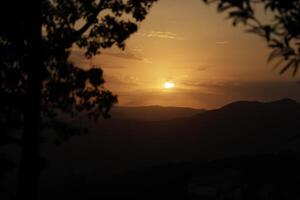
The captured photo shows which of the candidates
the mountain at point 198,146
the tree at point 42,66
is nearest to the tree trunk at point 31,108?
the tree at point 42,66

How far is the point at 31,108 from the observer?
58.0ft

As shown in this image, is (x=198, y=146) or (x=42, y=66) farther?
(x=198, y=146)

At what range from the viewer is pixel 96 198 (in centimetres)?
2377

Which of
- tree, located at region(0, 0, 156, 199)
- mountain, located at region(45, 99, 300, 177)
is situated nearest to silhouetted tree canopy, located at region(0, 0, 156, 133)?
tree, located at region(0, 0, 156, 199)

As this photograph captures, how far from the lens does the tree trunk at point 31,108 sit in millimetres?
17594

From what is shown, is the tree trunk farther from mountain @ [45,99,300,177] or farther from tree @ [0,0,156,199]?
mountain @ [45,99,300,177]

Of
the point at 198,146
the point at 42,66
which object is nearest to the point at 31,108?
the point at 42,66

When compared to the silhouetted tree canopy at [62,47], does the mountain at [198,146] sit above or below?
below

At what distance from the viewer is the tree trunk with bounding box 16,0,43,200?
57.7ft

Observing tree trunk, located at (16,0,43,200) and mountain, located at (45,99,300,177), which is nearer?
tree trunk, located at (16,0,43,200)

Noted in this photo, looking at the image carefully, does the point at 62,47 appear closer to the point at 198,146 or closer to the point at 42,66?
the point at 42,66

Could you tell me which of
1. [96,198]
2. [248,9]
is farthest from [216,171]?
[248,9]

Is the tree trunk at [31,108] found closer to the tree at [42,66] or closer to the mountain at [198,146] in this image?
the tree at [42,66]

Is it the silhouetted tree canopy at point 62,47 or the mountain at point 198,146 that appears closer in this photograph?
→ the silhouetted tree canopy at point 62,47
